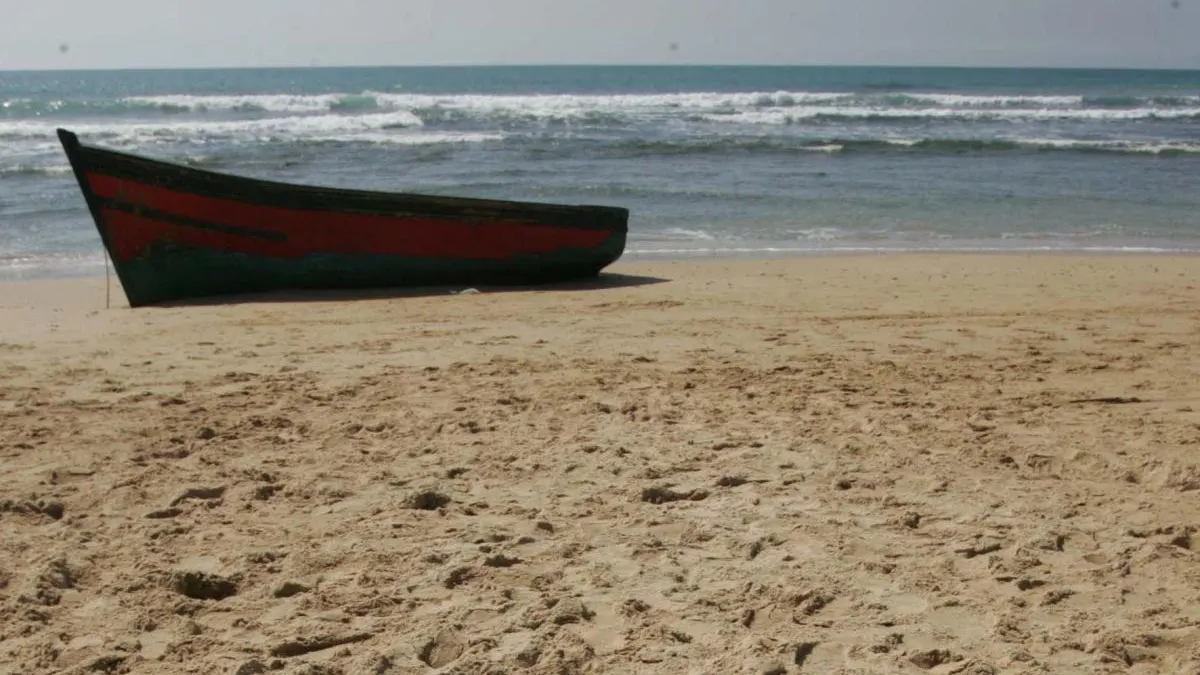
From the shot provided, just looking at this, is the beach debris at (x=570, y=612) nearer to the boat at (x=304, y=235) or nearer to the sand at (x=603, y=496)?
the sand at (x=603, y=496)

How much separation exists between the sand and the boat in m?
1.41

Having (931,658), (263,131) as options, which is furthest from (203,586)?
(263,131)

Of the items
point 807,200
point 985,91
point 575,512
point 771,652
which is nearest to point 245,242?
point 575,512

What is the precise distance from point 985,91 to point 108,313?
51.9 m

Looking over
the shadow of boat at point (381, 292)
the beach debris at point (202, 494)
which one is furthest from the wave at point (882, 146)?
the beach debris at point (202, 494)

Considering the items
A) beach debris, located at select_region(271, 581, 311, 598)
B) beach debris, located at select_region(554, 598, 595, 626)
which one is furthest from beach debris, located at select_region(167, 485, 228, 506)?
beach debris, located at select_region(554, 598, 595, 626)

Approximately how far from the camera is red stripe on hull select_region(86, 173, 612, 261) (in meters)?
8.27

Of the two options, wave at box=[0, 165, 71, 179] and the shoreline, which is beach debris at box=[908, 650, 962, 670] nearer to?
the shoreline

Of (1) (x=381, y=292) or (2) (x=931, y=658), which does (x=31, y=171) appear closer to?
(1) (x=381, y=292)

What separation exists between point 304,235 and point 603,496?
541 centimetres

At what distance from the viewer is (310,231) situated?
8.79 m

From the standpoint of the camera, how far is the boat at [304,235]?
8.27 m

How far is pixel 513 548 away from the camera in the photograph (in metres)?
3.57

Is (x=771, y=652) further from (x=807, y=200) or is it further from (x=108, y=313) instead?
(x=807, y=200)
